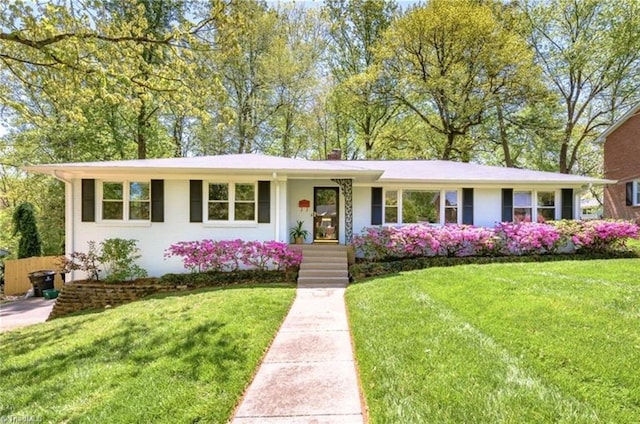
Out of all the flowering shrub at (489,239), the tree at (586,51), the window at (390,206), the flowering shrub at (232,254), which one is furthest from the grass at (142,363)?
the tree at (586,51)

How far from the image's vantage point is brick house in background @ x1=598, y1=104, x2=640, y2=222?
55.7 ft

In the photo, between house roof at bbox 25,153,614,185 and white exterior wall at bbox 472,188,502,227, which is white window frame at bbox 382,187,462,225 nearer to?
house roof at bbox 25,153,614,185

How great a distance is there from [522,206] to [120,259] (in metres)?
13.2

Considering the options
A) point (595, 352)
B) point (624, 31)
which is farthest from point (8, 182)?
point (624, 31)

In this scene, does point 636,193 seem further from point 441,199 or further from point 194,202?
point 194,202

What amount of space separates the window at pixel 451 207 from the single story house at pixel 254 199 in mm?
33

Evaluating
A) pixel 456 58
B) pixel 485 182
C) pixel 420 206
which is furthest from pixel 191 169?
pixel 456 58

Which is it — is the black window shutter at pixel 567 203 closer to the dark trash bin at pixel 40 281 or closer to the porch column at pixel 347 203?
the porch column at pixel 347 203

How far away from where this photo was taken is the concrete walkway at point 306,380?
3051 millimetres

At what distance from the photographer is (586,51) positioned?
20891mm

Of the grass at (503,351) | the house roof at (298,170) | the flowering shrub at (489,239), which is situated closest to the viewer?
the grass at (503,351)

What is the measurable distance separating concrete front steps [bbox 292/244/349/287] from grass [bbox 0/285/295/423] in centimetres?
232

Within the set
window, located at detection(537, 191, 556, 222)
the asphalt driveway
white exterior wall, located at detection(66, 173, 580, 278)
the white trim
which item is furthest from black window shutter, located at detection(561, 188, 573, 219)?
the asphalt driveway

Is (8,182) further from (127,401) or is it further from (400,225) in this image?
(127,401)
